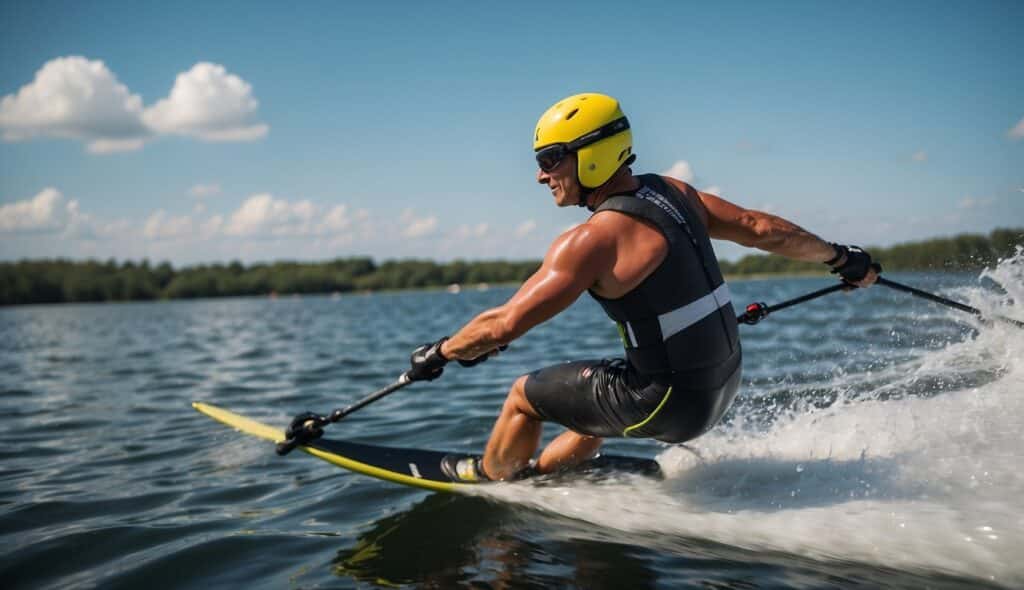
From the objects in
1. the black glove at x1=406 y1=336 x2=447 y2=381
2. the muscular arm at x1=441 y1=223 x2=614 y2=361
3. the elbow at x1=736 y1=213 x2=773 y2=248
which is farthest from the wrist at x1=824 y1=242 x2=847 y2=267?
the black glove at x1=406 y1=336 x2=447 y2=381

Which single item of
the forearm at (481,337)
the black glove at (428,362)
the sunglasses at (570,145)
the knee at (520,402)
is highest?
the sunglasses at (570,145)

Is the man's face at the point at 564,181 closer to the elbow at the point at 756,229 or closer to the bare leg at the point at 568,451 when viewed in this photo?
the elbow at the point at 756,229

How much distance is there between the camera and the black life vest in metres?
3.93

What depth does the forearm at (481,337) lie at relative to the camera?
406cm

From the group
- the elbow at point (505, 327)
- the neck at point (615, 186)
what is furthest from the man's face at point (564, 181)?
the elbow at point (505, 327)

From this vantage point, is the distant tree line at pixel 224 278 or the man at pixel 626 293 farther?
the distant tree line at pixel 224 278

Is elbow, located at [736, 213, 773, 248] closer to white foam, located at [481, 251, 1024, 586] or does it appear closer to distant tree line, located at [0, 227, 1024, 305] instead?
white foam, located at [481, 251, 1024, 586]

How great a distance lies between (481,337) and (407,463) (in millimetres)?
2200

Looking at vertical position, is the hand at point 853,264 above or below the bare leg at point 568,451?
above

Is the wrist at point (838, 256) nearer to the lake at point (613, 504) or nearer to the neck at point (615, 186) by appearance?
the lake at point (613, 504)

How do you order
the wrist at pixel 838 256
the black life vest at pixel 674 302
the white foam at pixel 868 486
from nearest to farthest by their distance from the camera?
the white foam at pixel 868 486 < the black life vest at pixel 674 302 < the wrist at pixel 838 256

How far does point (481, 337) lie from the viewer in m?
4.21

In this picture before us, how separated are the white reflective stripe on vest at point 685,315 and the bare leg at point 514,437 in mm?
1227

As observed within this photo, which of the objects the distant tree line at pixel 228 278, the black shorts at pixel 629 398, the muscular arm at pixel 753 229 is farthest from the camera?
the distant tree line at pixel 228 278
